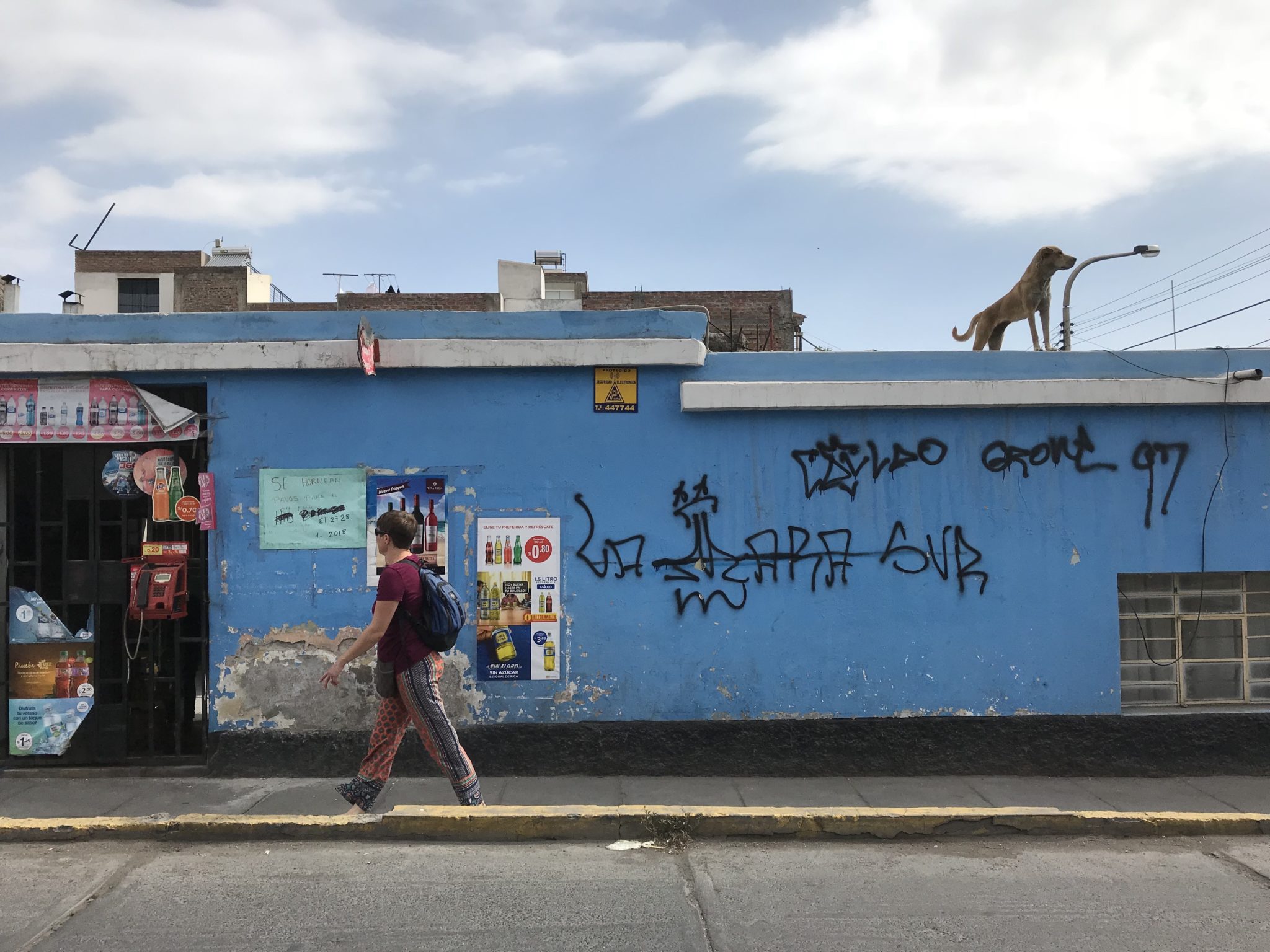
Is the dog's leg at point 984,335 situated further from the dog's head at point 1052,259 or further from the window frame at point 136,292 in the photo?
the window frame at point 136,292

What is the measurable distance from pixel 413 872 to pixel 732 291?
33.1m

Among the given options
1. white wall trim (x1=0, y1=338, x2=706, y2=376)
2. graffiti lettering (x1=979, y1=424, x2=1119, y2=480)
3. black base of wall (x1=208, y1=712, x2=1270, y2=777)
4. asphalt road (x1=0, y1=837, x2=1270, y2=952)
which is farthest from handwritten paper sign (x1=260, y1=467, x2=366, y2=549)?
graffiti lettering (x1=979, y1=424, x2=1119, y2=480)

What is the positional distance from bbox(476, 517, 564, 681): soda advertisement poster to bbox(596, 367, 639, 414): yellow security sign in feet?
2.98

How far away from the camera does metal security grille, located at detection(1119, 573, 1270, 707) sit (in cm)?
643

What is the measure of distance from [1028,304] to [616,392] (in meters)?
3.53

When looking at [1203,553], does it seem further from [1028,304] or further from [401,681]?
[401,681]

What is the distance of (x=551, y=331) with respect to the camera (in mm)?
6242

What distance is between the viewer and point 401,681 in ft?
16.5

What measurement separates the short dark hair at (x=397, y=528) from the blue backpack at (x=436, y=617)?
0.80 ft

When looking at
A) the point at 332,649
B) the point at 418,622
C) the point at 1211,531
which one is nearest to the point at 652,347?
the point at 418,622

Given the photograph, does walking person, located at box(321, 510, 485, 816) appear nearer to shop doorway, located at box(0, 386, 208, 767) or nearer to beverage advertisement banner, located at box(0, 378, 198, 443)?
shop doorway, located at box(0, 386, 208, 767)

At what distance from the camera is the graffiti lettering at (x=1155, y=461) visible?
20.6 ft

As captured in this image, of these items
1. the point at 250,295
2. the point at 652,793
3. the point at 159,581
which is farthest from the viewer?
the point at 250,295

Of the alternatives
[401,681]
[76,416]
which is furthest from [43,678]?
[401,681]
